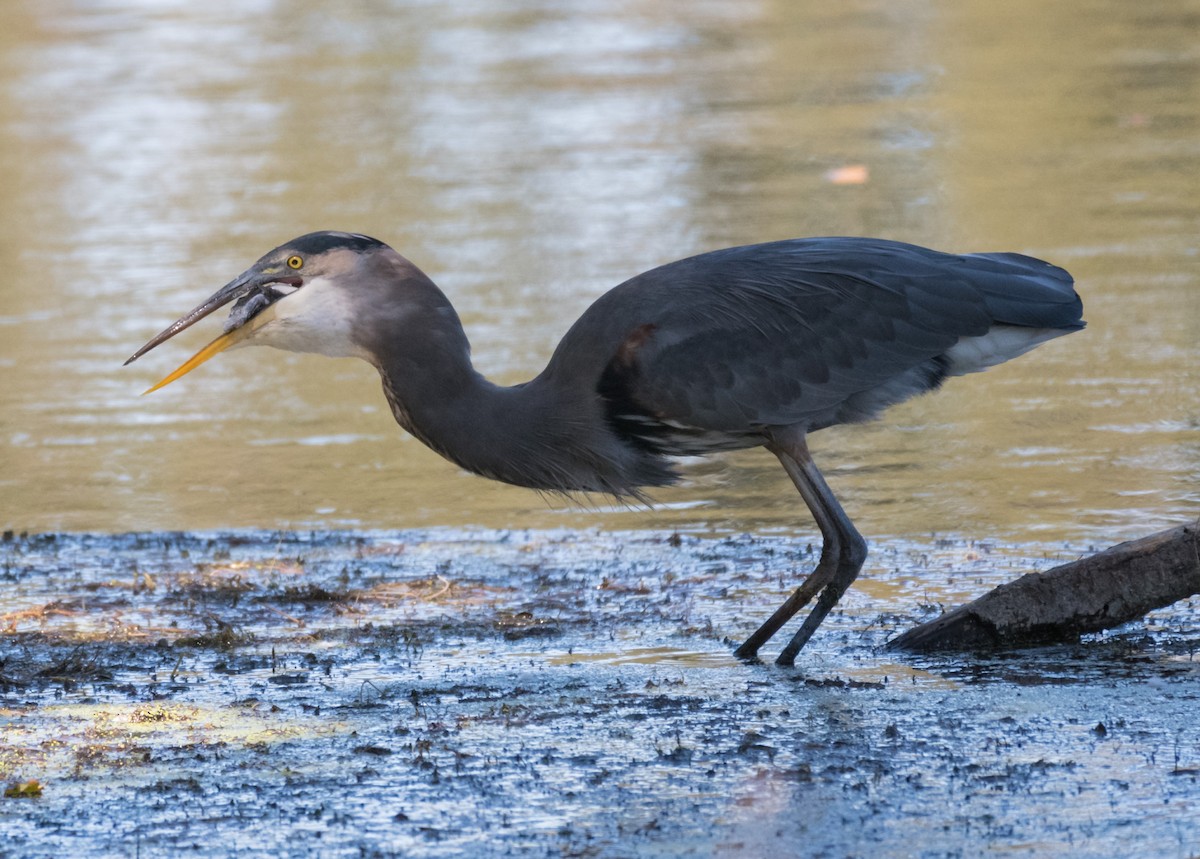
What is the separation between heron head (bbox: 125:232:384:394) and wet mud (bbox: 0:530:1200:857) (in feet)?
3.67

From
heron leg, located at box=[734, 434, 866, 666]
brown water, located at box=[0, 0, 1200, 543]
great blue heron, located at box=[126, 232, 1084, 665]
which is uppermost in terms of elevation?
great blue heron, located at box=[126, 232, 1084, 665]

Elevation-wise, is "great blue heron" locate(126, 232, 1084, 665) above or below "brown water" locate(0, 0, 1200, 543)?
above

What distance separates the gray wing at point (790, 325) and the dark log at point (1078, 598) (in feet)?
2.79

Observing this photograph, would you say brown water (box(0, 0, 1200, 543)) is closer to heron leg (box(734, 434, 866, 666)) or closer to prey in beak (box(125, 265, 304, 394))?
heron leg (box(734, 434, 866, 666))

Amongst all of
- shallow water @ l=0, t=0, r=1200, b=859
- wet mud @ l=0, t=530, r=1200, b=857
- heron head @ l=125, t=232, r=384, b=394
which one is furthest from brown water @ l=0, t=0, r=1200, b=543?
heron head @ l=125, t=232, r=384, b=394

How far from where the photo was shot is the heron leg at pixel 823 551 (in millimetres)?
6258

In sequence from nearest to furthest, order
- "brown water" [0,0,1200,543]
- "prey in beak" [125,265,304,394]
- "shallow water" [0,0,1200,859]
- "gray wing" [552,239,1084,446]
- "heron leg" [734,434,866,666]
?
"shallow water" [0,0,1200,859], "prey in beak" [125,265,304,394], "gray wing" [552,239,1084,446], "heron leg" [734,434,866,666], "brown water" [0,0,1200,543]

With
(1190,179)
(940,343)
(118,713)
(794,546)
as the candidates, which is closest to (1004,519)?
(794,546)

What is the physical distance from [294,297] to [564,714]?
1.56m

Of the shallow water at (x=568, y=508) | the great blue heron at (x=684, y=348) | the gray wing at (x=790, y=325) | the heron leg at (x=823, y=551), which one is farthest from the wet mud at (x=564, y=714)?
the gray wing at (x=790, y=325)

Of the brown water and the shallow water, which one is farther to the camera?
the brown water

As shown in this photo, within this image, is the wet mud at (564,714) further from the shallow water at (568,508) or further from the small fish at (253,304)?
the small fish at (253,304)

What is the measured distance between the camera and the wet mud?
15.0ft

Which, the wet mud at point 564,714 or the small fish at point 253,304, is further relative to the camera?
the small fish at point 253,304
